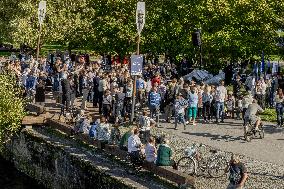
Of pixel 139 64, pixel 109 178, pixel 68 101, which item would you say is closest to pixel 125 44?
pixel 68 101

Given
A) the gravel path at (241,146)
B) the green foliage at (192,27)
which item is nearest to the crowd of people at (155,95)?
the gravel path at (241,146)

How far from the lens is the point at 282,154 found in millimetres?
20547

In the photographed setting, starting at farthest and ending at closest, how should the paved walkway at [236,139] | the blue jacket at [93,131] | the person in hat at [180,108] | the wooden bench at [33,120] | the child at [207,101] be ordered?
the child at [207,101] → the wooden bench at [33,120] → the person in hat at [180,108] → the blue jacket at [93,131] → the paved walkway at [236,139]

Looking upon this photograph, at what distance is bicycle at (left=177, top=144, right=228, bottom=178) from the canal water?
7.61m

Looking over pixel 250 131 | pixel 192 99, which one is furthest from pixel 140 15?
pixel 250 131

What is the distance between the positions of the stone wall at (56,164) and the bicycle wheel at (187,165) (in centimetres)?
171

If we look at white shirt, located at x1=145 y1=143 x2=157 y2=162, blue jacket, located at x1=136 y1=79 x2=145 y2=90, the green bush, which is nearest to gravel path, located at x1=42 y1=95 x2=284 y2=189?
white shirt, located at x1=145 y1=143 x2=157 y2=162

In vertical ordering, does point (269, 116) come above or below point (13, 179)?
above

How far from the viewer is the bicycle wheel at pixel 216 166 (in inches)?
698

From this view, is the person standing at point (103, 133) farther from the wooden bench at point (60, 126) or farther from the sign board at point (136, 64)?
the sign board at point (136, 64)

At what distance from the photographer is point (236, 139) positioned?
73.7 ft

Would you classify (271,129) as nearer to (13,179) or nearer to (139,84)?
(139,84)

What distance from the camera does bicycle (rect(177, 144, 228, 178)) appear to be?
696 inches

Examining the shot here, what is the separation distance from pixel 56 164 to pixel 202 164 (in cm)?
652
